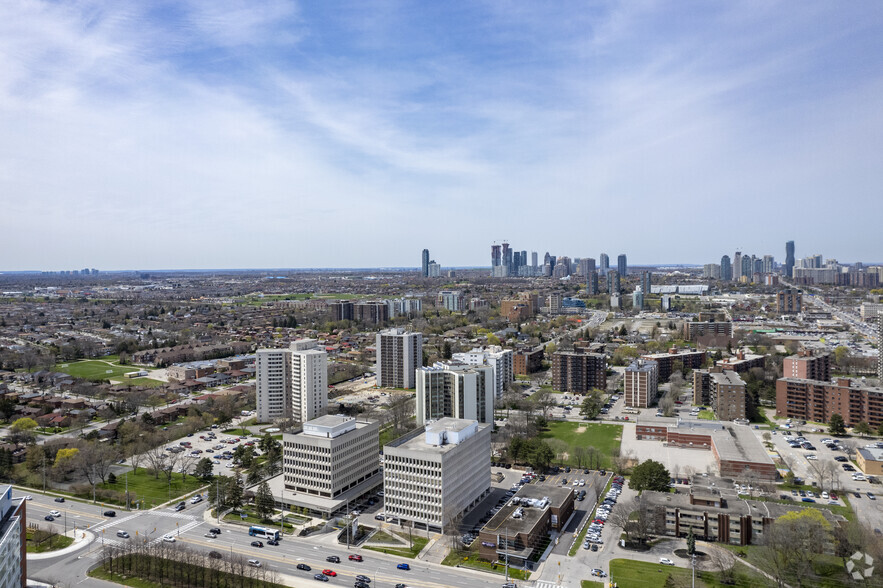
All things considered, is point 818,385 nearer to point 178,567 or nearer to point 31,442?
point 178,567

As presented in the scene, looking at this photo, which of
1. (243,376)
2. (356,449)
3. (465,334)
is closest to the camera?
(356,449)

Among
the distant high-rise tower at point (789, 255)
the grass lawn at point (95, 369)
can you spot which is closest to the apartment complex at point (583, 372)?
the grass lawn at point (95, 369)

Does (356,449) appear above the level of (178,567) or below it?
above

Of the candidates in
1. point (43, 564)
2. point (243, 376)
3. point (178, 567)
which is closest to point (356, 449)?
point (178, 567)

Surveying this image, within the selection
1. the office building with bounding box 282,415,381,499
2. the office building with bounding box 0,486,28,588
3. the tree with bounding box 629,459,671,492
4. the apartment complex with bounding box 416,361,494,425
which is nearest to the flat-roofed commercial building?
the tree with bounding box 629,459,671,492

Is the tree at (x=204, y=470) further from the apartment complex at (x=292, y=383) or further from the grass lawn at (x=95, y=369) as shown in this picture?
the grass lawn at (x=95, y=369)

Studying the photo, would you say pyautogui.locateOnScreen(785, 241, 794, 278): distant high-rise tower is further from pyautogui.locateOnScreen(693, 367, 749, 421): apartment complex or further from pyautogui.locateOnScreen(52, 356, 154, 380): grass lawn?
pyautogui.locateOnScreen(52, 356, 154, 380): grass lawn
